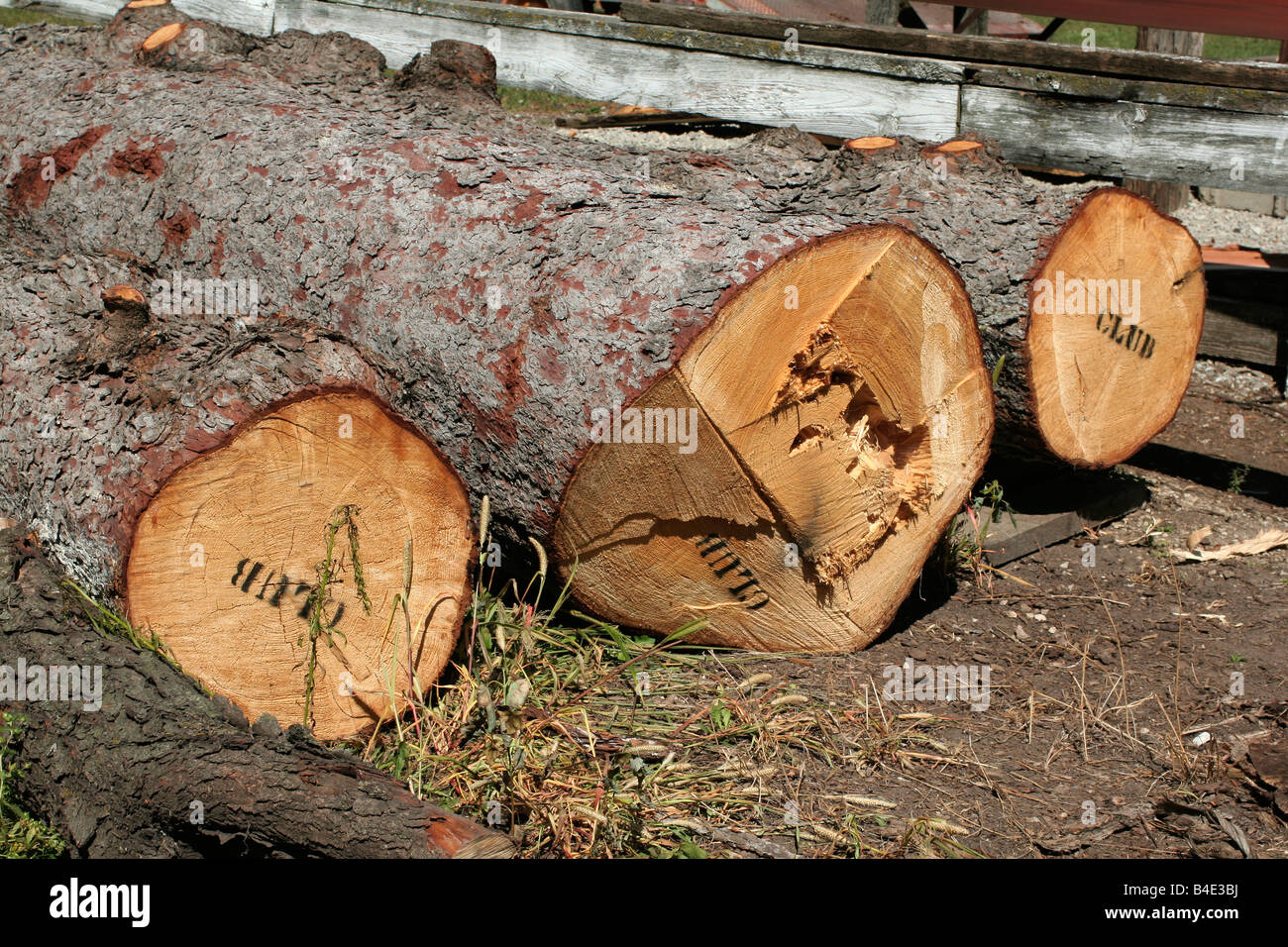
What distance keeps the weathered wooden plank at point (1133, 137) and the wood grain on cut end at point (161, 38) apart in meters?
3.41

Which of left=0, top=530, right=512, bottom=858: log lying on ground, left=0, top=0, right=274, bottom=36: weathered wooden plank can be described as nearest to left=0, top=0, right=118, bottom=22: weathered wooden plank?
left=0, top=0, right=274, bottom=36: weathered wooden plank

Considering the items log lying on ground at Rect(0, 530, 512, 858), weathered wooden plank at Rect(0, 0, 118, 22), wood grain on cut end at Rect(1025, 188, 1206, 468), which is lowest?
log lying on ground at Rect(0, 530, 512, 858)

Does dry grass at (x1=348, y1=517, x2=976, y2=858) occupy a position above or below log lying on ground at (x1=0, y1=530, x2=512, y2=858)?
below

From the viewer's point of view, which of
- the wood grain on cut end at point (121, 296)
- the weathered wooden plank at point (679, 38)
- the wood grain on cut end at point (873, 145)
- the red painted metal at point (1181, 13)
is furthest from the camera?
the weathered wooden plank at point (679, 38)

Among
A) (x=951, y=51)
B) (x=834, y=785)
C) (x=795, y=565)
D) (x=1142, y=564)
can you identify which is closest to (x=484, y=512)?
(x=795, y=565)

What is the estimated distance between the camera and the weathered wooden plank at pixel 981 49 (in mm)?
4539

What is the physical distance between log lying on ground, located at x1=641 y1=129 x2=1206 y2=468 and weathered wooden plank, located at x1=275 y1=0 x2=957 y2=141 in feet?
4.22

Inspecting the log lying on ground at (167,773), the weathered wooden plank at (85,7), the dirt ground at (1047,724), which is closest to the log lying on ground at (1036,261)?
the dirt ground at (1047,724)

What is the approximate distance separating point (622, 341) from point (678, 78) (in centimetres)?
343

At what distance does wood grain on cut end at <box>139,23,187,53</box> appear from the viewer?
4.62m

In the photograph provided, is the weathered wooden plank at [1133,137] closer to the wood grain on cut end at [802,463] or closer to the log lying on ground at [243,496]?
the wood grain on cut end at [802,463]

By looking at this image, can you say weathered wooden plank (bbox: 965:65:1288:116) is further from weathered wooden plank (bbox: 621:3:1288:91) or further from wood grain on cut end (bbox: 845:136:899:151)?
wood grain on cut end (bbox: 845:136:899:151)

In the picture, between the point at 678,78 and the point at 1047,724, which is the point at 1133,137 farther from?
the point at 1047,724

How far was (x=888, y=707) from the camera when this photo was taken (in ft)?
10.7
